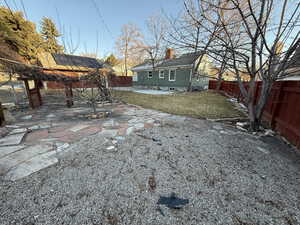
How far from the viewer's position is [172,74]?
44.5ft

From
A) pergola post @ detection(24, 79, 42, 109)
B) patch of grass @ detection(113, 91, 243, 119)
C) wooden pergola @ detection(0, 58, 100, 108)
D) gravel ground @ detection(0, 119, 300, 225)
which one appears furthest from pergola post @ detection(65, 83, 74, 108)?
gravel ground @ detection(0, 119, 300, 225)

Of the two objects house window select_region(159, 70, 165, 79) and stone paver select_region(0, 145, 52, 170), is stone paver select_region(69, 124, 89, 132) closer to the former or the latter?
stone paver select_region(0, 145, 52, 170)

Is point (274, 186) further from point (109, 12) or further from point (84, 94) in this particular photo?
point (109, 12)

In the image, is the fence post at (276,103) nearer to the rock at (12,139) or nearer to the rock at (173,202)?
the rock at (173,202)

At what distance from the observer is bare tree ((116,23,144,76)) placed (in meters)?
21.0

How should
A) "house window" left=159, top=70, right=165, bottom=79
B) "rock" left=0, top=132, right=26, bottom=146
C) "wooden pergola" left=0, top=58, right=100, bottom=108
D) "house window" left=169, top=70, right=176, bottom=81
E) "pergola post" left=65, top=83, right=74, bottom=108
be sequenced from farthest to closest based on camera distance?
1. "house window" left=159, top=70, right=165, bottom=79
2. "house window" left=169, top=70, right=176, bottom=81
3. "pergola post" left=65, top=83, right=74, bottom=108
4. "wooden pergola" left=0, top=58, right=100, bottom=108
5. "rock" left=0, top=132, right=26, bottom=146

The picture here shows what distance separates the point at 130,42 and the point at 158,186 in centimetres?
2544

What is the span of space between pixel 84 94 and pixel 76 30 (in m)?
2.20

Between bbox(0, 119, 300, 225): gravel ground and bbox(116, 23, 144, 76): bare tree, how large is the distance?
2073 centimetres

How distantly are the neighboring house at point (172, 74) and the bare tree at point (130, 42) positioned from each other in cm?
642

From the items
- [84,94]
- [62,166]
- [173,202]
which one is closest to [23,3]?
[84,94]

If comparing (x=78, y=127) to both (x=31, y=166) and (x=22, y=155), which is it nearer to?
(x=22, y=155)

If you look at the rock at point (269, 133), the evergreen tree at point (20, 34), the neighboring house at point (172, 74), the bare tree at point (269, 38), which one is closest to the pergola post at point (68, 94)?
the bare tree at point (269, 38)

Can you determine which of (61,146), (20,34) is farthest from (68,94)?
(20,34)
